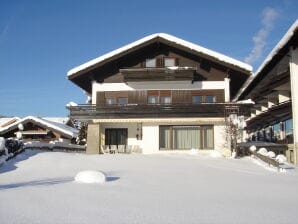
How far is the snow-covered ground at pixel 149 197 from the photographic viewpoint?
20.1ft

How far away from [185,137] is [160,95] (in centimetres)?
341

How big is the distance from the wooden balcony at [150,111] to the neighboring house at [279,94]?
10.4ft

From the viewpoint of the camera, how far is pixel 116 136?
2347cm

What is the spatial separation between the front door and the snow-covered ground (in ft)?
32.2

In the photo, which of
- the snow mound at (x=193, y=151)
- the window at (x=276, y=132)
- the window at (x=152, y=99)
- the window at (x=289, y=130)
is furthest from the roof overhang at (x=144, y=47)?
the window at (x=276, y=132)

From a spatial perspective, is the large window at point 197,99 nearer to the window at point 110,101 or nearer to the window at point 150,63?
the window at point 150,63

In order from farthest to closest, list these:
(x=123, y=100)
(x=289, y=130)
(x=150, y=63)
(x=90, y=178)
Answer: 1. (x=150, y=63)
2. (x=123, y=100)
3. (x=289, y=130)
4. (x=90, y=178)

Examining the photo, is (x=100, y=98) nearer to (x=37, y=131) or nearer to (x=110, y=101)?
(x=110, y=101)

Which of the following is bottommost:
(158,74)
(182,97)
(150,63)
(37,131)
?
(37,131)

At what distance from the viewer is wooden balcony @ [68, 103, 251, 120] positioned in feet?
71.7

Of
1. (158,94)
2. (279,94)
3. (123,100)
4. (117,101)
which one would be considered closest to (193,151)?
(158,94)

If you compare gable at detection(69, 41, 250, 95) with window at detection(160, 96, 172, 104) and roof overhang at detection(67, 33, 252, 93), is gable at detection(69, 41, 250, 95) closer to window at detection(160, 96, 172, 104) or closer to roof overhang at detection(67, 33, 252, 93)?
roof overhang at detection(67, 33, 252, 93)

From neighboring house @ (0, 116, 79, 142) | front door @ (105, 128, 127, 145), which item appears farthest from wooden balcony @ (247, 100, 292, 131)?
neighboring house @ (0, 116, 79, 142)

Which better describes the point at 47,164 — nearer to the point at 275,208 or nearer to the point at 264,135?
the point at 275,208
